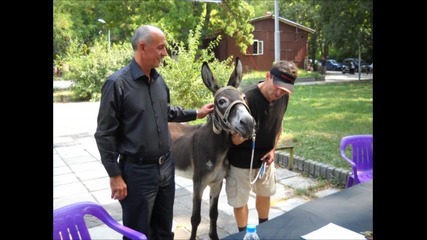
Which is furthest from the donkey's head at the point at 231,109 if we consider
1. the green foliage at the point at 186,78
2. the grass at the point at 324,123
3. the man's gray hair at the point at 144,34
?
the green foliage at the point at 186,78

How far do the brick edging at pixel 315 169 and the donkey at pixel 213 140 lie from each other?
252 centimetres

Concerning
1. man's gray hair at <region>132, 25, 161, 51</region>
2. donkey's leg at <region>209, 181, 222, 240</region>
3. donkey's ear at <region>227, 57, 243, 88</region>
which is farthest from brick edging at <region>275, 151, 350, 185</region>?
man's gray hair at <region>132, 25, 161, 51</region>

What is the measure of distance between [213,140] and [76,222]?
3.88 ft

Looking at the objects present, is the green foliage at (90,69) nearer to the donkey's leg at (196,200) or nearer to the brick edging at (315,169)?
the brick edging at (315,169)

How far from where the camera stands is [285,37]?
16891 mm

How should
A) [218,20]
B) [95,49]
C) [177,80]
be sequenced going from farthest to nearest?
[95,49] → [218,20] → [177,80]

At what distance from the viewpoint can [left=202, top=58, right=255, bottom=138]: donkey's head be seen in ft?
8.14

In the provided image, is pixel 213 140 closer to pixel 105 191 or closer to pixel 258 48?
pixel 105 191

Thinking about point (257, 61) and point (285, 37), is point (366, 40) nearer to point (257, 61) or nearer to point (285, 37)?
point (285, 37)

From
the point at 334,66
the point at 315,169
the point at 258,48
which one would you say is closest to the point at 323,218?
the point at 315,169

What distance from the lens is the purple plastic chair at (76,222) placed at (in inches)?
89.2
